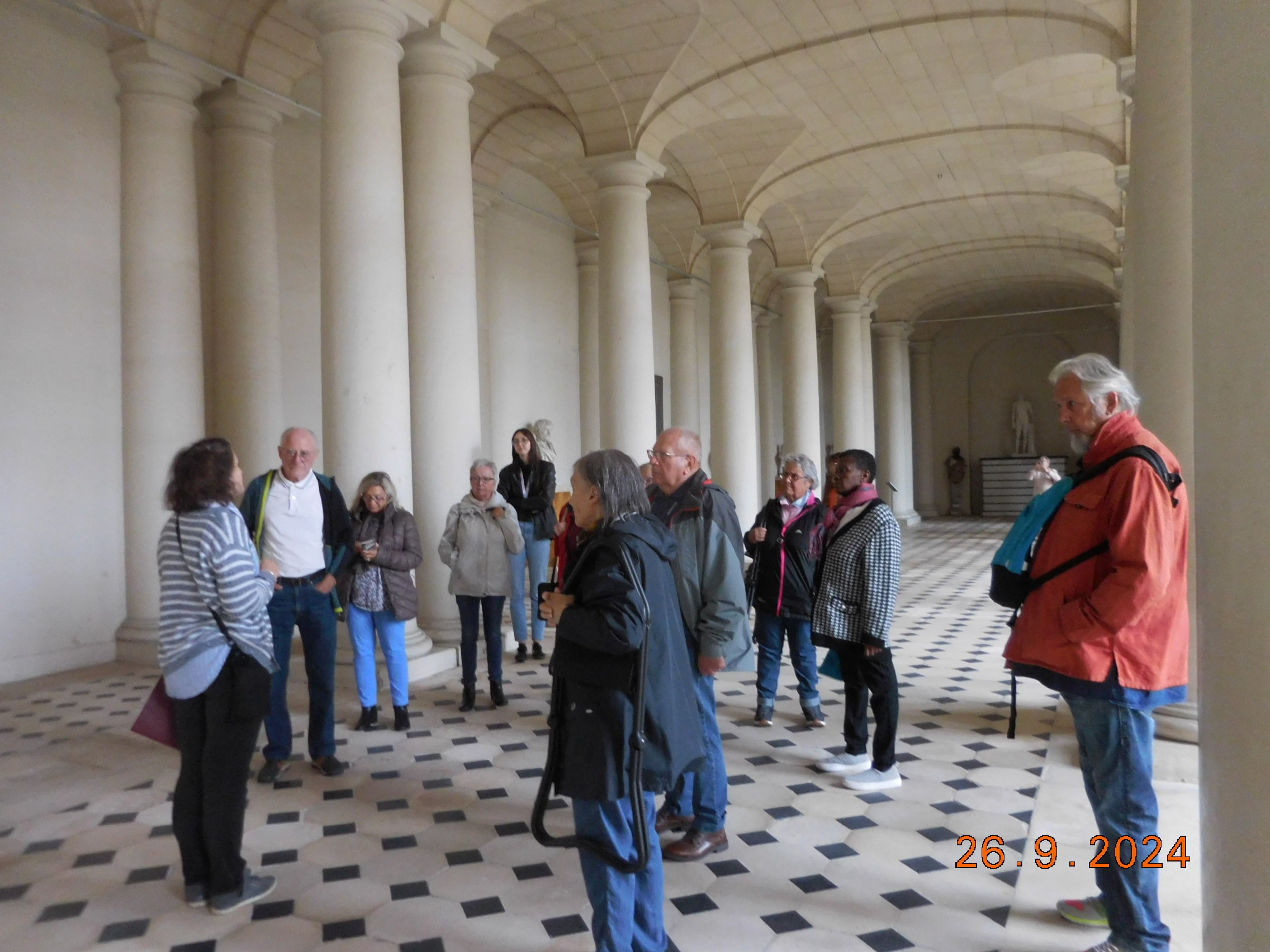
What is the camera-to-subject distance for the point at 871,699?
5.05 metres

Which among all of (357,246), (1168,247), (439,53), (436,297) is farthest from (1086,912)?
(439,53)

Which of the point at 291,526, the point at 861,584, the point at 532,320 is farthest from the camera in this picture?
the point at 532,320

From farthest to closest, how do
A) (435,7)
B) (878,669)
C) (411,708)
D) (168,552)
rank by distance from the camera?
1. (435,7)
2. (411,708)
3. (878,669)
4. (168,552)

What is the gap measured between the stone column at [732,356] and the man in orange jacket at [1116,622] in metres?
12.4

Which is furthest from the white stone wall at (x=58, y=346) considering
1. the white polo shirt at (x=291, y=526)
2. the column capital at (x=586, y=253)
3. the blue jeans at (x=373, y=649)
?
the column capital at (x=586, y=253)

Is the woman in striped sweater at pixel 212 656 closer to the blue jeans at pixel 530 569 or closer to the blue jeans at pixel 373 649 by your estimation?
the blue jeans at pixel 373 649

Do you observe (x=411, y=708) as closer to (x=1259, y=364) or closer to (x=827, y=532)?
(x=827, y=532)

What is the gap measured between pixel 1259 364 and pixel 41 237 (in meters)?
10.1

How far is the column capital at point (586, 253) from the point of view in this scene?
18.1 m

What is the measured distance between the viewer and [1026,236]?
21.5 m

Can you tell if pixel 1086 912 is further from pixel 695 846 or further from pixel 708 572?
pixel 708 572

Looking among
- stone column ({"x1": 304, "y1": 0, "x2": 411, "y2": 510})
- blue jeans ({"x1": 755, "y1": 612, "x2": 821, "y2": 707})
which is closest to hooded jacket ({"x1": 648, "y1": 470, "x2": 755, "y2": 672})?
blue jeans ({"x1": 755, "y1": 612, "x2": 821, "y2": 707})

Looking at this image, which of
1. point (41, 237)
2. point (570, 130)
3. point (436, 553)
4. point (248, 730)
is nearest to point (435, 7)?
point (41, 237)

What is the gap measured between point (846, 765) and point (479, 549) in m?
2.86
